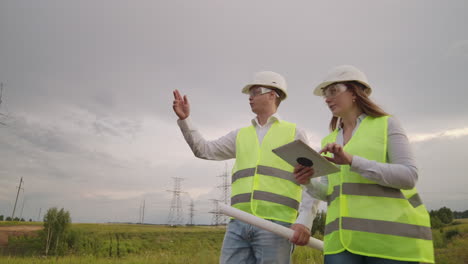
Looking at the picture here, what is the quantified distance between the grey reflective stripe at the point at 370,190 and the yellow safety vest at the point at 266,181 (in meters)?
1.13

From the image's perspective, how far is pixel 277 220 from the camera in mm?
3771

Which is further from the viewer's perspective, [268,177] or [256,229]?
[268,177]

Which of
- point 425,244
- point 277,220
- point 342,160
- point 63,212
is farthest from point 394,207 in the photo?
point 63,212

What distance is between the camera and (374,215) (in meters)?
2.59

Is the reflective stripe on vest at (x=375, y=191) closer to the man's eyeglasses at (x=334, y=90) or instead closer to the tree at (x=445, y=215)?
the man's eyeglasses at (x=334, y=90)

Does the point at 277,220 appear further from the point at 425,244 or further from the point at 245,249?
the point at 425,244

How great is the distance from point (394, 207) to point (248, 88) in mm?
2615

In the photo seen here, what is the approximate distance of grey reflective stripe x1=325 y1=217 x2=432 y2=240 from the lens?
2.48m

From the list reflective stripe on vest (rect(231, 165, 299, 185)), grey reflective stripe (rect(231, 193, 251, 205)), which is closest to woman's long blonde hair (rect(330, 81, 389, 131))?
reflective stripe on vest (rect(231, 165, 299, 185))

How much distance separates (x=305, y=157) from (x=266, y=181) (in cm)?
113

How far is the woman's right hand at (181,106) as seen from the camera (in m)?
4.54

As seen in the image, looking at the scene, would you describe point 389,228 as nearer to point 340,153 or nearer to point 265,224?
point 340,153

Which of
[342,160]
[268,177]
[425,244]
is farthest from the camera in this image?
[268,177]

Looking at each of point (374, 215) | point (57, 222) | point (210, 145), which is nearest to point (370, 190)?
point (374, 215)
